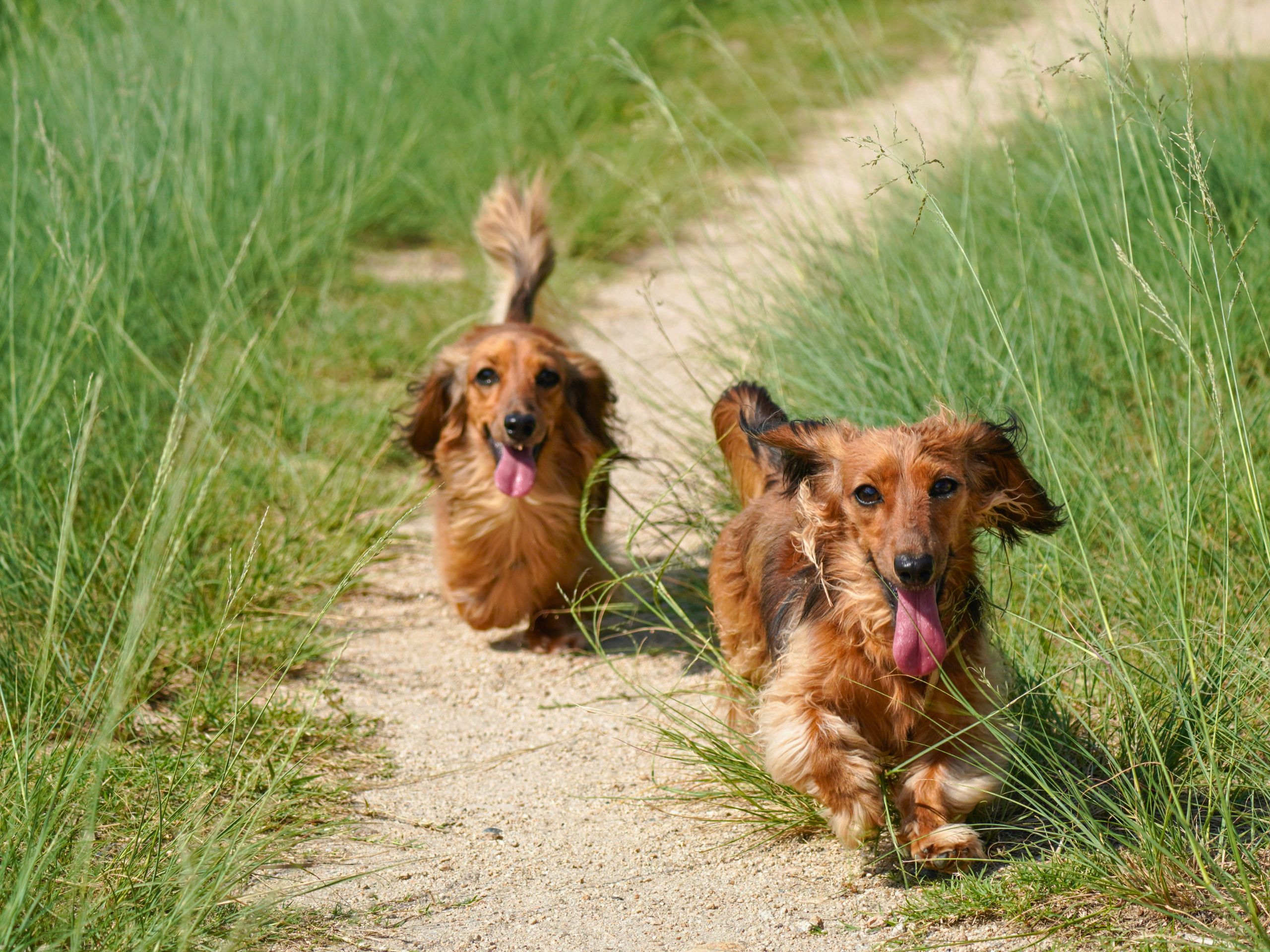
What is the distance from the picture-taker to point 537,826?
3.89m

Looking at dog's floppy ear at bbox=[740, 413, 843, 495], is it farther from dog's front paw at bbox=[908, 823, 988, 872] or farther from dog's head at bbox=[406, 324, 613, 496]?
dog's head at bbox=[406, 324, 613, 496]

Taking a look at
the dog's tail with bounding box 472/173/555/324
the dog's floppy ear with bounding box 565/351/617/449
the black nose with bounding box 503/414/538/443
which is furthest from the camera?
the dog's tail with bounding box 472/173/555/324

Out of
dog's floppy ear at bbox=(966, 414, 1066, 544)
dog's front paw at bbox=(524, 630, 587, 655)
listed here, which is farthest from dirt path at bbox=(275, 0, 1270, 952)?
dog's floppy ear at bbox=(966, 414, 1066, 544)

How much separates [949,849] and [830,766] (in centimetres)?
34

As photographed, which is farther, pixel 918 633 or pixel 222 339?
pixel 222 339

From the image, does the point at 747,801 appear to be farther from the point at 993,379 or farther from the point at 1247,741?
the point at 993,379

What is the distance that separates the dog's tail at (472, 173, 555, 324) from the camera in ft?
19.9

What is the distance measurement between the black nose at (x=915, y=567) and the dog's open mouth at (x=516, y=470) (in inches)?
87.4

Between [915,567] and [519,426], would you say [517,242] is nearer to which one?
[519,426]

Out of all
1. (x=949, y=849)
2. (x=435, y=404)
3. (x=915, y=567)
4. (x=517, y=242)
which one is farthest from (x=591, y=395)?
(x=949, y=849)

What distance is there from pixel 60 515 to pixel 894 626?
2730 mm

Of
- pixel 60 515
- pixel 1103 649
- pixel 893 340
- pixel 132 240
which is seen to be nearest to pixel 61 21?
pixel 132 240

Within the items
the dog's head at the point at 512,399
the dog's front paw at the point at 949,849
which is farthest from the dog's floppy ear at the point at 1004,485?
the dog's head at the point at 512,399

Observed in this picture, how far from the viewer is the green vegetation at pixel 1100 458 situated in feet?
10.2
